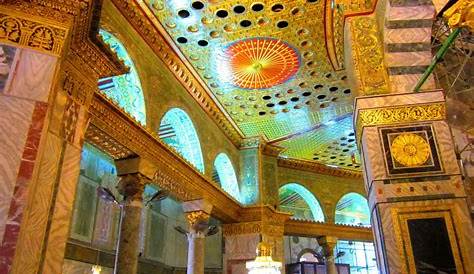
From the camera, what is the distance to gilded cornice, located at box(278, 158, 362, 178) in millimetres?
11702

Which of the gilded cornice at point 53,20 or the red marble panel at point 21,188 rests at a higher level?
the gilded cornice at point 53,20

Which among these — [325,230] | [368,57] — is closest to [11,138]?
[368,57]

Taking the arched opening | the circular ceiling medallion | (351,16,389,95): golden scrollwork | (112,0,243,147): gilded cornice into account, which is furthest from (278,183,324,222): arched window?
(351,16,389,95): golden scrollwork

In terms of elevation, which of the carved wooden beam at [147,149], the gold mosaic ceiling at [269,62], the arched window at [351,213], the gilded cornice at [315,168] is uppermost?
the gold mosaic ceiling at [269,62]

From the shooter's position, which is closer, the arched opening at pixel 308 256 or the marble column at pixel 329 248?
the marble column at pixel 329 248

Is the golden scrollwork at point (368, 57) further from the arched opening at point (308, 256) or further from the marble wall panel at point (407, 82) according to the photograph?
the arched opening at point (308, 256)

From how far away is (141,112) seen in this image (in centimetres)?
640

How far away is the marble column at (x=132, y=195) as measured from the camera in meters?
5.82

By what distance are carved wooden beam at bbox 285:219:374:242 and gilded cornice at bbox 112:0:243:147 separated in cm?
310

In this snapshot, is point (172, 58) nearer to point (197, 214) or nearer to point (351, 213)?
point (197, 214)

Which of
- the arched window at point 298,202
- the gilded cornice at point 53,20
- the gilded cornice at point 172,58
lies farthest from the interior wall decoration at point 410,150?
the arched window at point 298,202

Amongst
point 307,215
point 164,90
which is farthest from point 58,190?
point 307,215

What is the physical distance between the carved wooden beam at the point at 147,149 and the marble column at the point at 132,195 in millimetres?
149

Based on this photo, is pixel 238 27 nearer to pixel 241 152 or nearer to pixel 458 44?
pixel 458 44
